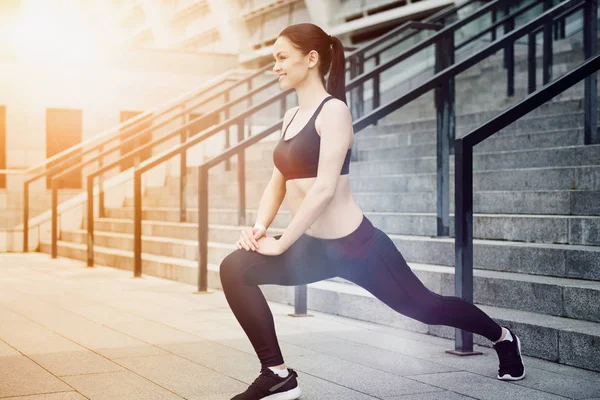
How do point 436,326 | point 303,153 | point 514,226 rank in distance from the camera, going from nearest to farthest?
point 303,153 → point 436,326 → point 514,226

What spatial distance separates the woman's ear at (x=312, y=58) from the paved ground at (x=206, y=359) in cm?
153

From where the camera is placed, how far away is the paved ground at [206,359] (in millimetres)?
4246

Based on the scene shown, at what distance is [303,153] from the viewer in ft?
12.6

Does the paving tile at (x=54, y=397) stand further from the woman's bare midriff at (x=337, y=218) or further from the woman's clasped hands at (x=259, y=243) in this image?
the woman's bare midriff at (x=337, y=218)

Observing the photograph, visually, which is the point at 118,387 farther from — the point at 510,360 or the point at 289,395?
the point at 510,360

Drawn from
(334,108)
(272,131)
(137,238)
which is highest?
(272,131)

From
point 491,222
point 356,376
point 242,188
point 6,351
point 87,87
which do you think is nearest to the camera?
point 356,376

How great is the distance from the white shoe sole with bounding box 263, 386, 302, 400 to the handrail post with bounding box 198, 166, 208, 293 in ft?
13.7

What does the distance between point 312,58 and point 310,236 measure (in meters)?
0.79

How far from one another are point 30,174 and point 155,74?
5.99m

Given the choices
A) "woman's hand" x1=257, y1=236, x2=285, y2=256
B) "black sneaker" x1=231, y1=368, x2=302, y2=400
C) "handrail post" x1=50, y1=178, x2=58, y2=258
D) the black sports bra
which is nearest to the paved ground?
"black sneaker" x1=231, y1=368, x2=302, y2=400

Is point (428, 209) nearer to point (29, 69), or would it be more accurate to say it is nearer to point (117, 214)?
point (117, 214)

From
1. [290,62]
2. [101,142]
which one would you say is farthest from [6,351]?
[101,142]

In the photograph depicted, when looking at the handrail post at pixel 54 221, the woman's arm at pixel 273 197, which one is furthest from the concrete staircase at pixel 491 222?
the woman's arm at pixel 273 197
